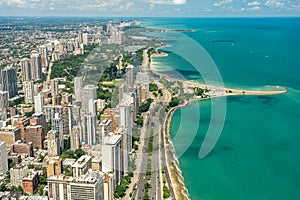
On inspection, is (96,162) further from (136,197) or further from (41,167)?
(41,167)

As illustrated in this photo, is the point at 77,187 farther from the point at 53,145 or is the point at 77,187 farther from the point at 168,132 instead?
the point at 168,132

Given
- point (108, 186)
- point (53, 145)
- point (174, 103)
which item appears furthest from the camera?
point (174, 103)

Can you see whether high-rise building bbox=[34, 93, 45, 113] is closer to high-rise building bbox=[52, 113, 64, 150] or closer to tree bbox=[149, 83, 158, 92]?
high-rise building bbox=[52, 113, 64, 150]

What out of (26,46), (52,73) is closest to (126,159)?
(52,73)

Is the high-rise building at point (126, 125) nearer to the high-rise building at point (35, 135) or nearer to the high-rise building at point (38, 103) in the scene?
the high-rise building at point (35, 135)

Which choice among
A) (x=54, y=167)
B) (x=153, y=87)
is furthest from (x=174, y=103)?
(x=54, y=167)

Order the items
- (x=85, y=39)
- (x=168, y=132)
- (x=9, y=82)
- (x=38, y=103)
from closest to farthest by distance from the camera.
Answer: (x=168, y=132), (x=38, y=103), (x=9, y=82), (x=85, y=39)

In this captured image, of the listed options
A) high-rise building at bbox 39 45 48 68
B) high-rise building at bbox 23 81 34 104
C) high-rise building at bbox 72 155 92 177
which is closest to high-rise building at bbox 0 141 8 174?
high-rise building at bbox 72 155 92 177
